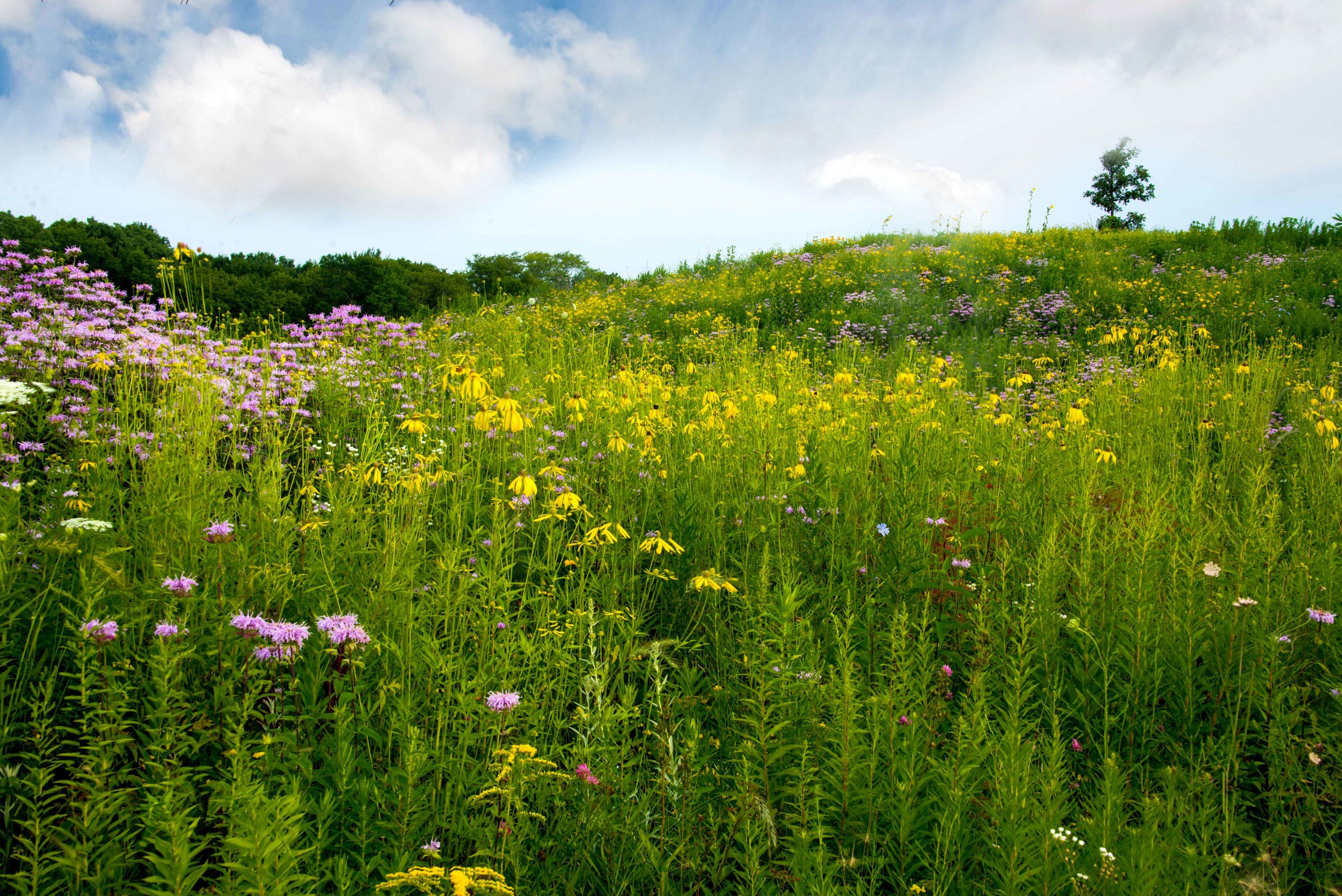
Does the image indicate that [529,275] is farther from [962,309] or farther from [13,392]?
[13,392]

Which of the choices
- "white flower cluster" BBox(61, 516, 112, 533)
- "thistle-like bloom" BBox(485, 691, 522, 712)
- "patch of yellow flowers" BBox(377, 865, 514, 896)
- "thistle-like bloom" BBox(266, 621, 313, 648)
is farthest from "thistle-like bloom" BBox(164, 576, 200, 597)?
"patch of yellow flowers" BBox(377, 865, 514, 896)

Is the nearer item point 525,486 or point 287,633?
point 287,633

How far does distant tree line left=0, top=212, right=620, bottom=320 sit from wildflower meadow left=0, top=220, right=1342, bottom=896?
6.99 m

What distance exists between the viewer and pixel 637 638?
276 cm

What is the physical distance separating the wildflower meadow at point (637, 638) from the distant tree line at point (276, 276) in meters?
6.99

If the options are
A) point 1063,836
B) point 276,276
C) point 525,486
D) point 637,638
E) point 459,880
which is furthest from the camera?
point 276,276

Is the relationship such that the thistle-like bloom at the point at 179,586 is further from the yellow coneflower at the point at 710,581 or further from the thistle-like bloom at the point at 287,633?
the yellow coneflower at the point at 710,581

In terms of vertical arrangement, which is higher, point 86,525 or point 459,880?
point 86,525

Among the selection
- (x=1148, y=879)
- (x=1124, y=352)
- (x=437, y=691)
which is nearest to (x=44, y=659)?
(x=437, y=691)

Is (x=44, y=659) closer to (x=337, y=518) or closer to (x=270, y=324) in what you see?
(x=337, y=518)

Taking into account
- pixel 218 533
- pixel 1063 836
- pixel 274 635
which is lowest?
pixel 1063 836

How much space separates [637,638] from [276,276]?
45.4ft

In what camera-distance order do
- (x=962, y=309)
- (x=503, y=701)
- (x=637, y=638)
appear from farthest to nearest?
(x=962, y=309) → (x=637, y=638) → (x=503, y=701)

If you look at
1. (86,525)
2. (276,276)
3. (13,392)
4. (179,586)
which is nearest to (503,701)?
(179,586)
